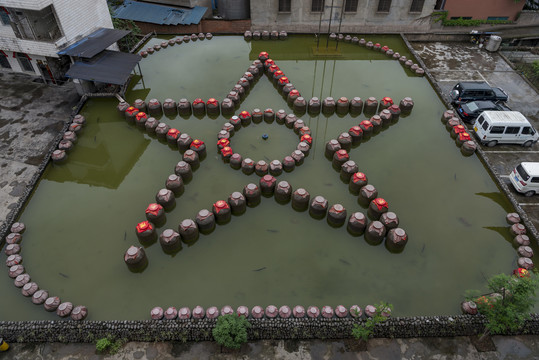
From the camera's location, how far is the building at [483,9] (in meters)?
35.9

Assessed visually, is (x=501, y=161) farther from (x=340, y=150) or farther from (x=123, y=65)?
(x=123, y=65)

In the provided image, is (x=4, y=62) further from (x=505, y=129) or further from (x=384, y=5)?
(x=505, y=129)

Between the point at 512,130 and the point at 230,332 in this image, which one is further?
the point at 512,130

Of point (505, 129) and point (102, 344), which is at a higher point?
point (505, 129)

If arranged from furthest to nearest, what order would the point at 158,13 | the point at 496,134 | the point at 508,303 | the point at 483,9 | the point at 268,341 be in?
the point at 158,13 → the point at 483,9 → the point at 496,134 → the point at 268,341 → the point at 508,303

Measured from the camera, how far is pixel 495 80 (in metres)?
32.2

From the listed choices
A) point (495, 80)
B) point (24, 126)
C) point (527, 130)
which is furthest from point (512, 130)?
point (24, 126)

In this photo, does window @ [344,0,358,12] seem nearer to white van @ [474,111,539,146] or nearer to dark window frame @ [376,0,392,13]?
dark window frame @ [376,0,392,13]

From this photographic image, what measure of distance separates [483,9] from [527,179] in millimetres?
24343

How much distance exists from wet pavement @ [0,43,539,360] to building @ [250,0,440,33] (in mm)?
3430

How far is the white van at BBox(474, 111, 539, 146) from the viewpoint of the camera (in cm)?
2412

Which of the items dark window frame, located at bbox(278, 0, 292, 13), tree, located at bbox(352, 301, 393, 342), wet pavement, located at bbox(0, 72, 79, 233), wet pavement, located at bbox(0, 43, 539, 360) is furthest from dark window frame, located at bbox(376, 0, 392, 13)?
tree, located at bbox(352, 301, 393, 342)

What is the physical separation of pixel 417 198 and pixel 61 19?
27904 mm

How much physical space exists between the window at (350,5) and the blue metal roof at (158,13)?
1464 cm
